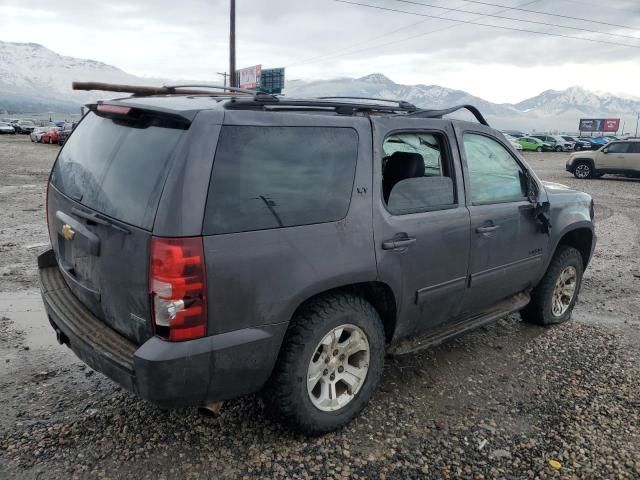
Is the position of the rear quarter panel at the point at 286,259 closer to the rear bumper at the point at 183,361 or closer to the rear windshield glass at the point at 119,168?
the rear bumper at the point at 183,361

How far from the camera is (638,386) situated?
11.7 ft

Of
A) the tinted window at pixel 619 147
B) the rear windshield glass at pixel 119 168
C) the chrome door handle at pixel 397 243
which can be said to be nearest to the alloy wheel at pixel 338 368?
the chrome door handle at pixel 397 243

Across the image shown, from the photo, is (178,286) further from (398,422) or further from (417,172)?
(417,172)

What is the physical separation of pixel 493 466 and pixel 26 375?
3014mm

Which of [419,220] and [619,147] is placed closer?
[419,220]

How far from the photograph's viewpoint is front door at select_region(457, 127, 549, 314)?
3.50m

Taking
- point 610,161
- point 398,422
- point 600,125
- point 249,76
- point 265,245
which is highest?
point 249,76

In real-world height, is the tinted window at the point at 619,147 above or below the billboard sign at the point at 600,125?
below

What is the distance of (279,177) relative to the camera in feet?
8.21

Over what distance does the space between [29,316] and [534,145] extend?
44.3 metres

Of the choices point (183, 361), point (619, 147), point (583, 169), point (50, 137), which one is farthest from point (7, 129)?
point (183, 361)

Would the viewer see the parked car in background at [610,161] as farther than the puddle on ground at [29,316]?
Yes

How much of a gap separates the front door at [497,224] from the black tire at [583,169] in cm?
1889

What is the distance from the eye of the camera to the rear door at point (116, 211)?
90.1 inches
